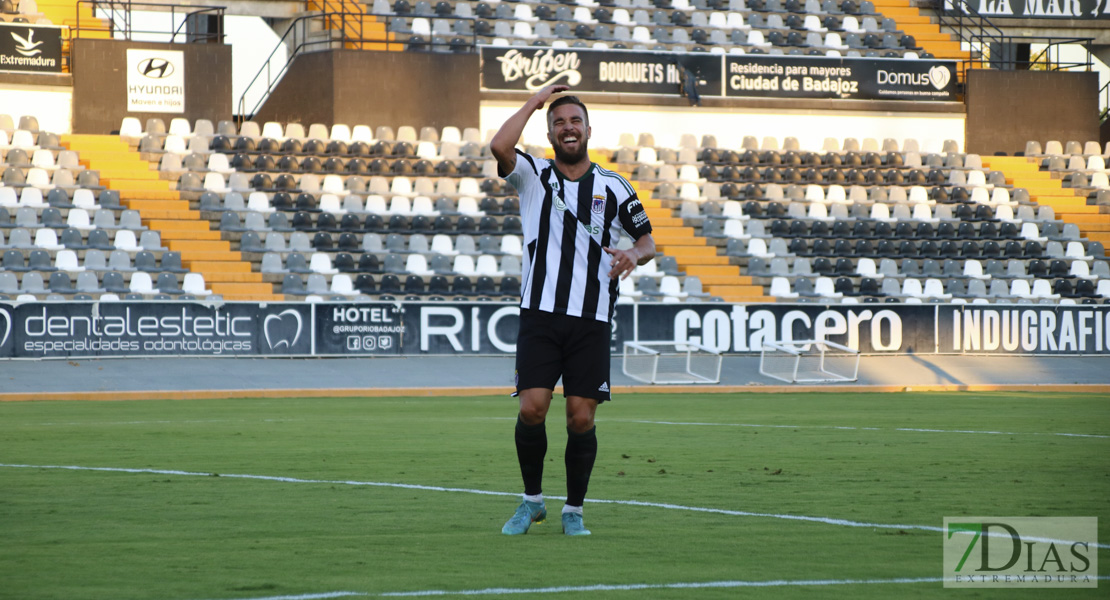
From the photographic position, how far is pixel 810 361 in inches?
915

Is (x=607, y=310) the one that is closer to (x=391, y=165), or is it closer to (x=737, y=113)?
(x=391, y=165)

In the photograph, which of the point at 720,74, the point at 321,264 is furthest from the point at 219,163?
the point at 720,74

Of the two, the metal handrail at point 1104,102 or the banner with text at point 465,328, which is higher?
the metal handrail at point 1104,102

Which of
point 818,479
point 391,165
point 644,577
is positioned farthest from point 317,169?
point 644,577

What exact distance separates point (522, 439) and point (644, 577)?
143 centimetres

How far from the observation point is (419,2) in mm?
33969

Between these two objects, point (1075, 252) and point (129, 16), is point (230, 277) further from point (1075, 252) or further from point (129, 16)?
point (1075, 252)

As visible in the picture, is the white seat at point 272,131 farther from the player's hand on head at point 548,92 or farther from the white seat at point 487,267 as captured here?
the player's hand on head at point 548,92

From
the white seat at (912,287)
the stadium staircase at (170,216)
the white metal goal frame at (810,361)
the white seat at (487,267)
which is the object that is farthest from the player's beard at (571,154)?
the white seat at (912,287)

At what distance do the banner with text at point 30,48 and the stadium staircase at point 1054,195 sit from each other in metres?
24.2

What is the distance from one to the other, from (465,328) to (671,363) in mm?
3684

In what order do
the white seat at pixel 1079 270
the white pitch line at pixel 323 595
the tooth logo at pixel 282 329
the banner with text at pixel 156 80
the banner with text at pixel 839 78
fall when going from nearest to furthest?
the white pitch line at pixel 323 595
the tooth logo at pixel 282 329
the white seat at pixel 1079 270
the banner with text at pixel 156 80
the banner with text at pixel 839 78

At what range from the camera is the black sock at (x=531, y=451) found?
643 cm

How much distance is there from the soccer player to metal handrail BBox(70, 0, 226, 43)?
85.3 ft
